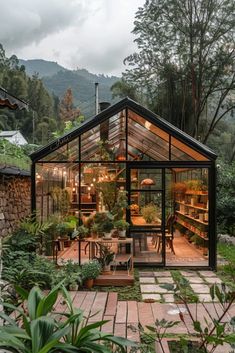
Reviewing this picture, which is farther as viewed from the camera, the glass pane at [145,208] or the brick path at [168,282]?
the glass pane at [145,208]

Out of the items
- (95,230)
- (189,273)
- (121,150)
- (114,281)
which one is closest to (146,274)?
(189,273)

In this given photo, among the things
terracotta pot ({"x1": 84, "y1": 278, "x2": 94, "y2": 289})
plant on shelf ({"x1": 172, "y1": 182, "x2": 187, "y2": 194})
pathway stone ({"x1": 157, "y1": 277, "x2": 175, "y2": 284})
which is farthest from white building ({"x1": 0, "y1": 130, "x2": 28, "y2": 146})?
pathway stone ({"x1": 157, "y1": 277, "x2": 175, "y2": 284})

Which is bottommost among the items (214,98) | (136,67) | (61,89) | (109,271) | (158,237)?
(109,271)

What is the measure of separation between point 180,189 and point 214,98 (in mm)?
11833

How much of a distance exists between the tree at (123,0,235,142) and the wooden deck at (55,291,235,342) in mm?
13259

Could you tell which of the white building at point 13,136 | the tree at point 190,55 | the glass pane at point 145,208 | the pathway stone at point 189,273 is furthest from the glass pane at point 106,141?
the tree at point 190,55

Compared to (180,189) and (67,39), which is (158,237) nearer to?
(180,189)

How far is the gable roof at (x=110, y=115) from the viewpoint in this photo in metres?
8.13

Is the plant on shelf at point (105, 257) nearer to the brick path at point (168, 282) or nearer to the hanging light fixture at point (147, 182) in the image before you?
the brick path at point (168, 282)

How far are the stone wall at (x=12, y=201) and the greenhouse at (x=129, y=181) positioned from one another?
1.75 feet

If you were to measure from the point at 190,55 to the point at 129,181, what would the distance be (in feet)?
39.8

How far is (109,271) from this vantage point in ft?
25.0

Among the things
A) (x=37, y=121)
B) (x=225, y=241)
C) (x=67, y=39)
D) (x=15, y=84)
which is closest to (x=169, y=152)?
(x=225, y=241)

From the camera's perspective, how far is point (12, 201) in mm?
8641
